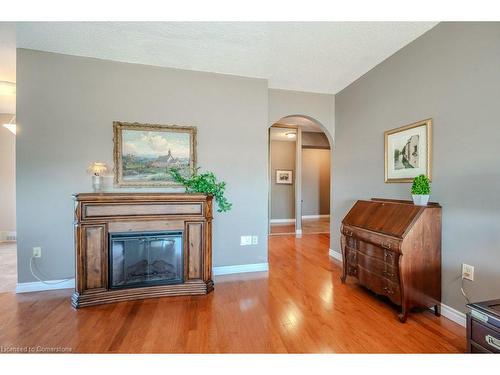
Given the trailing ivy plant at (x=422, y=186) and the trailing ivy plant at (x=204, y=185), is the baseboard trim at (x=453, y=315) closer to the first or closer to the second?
the trailing ivy plant at (x=422, y=186)

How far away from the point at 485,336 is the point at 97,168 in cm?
346

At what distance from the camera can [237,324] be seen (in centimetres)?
191

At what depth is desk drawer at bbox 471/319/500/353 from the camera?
1.24m

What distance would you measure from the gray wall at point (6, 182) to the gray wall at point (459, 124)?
21.4 feet

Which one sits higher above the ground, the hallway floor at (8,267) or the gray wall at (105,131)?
the gray wall at (105,131)

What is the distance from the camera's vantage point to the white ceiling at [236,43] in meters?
2.10

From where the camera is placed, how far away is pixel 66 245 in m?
2.62

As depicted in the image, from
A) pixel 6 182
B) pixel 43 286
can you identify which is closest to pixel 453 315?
pixel 43 286

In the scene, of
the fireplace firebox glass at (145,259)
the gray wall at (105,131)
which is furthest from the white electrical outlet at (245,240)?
→ the fireplace firebox glass at (145,259)

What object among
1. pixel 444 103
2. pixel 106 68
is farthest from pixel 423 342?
pixel 106 68

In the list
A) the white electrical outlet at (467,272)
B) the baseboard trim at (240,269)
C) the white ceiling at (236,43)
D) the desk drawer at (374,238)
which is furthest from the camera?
the baseboard trim at (240,269)

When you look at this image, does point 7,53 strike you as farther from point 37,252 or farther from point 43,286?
point 43,286

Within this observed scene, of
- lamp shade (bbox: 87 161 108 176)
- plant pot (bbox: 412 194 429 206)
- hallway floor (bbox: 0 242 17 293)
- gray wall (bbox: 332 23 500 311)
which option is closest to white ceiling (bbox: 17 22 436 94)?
gray wall (bbox: 332 23 500 311)
